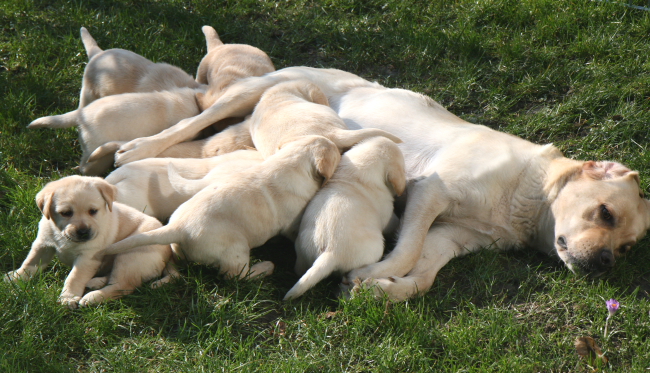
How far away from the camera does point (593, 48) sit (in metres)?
6.17

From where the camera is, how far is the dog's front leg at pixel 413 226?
3942mm

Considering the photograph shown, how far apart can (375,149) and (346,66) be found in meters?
2.58

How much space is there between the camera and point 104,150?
4703mm

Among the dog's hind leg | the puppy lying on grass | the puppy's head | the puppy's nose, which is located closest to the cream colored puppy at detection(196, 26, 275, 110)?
the puppy lying on grass

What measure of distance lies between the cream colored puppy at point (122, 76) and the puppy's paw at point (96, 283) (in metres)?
1.95

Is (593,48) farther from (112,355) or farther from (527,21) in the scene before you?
(112,355)

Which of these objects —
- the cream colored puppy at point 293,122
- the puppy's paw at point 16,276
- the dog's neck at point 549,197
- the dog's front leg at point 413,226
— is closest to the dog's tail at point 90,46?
the cream colored puppy at point 293,122

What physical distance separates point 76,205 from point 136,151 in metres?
1.12

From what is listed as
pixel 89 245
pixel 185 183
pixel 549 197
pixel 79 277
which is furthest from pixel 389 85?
pixel 79 277

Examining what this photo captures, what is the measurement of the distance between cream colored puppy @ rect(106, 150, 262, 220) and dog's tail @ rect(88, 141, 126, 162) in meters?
0.45

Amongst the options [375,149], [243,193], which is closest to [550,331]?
[375,149]

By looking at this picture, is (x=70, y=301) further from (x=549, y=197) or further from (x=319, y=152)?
(x=549, y=197)

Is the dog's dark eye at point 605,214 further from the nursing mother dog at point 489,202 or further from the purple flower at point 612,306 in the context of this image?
the purple flower at point 612,306

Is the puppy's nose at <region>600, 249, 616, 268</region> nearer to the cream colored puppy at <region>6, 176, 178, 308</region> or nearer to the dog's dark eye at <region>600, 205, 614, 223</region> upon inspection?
the dog's dark eye at <region>600, 205, 614, 223</region>
